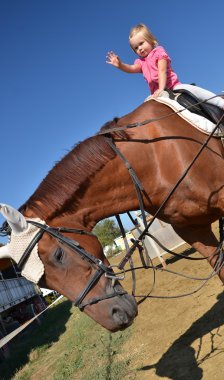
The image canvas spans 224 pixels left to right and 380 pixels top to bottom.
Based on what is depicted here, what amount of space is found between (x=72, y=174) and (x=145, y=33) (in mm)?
2048

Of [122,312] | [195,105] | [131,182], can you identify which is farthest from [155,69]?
[122,312]

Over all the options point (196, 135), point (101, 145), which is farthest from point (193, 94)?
point (101, 145)

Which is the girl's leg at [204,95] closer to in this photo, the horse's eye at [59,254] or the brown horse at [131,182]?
the brown horse at [131,182]

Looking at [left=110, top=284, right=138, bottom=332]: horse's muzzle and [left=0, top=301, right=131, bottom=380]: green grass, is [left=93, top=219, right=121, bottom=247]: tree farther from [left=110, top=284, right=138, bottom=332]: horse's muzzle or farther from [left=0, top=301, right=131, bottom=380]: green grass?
[left=110, top=284, right=138, bottom=332]: horse's muzzle

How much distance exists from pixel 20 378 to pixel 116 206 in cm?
854

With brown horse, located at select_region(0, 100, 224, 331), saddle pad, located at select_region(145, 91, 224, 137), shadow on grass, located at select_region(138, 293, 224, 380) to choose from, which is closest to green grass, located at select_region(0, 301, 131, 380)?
shadow on grass, located at select_region(138, 293, 224, 380)

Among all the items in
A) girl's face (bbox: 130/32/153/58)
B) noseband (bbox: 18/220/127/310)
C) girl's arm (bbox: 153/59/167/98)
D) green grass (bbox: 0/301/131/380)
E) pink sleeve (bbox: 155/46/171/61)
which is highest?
girl's face (bbox: 130/32/153/58)

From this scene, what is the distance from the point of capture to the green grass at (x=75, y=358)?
6547mm

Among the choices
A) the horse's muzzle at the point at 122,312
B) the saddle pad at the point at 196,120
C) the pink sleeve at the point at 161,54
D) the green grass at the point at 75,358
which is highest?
the pink sleeve at the point at 161,54

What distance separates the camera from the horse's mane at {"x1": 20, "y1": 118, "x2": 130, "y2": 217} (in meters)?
3.31

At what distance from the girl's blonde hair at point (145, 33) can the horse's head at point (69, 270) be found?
261 cm

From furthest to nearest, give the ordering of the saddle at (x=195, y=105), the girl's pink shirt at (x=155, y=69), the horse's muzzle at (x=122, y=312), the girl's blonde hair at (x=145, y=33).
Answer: the girl's blonde hair at (x=145, y=33), the girl's pink shirt at (x=155, y=69), the saddle at (x=195, y=105), the horse's muzzle at (x=122, y=312)

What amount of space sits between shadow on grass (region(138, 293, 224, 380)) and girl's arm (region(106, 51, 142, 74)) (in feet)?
13.0

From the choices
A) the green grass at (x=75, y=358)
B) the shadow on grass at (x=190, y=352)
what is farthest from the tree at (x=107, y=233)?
the shadow on grass at (x=190, y=352)
